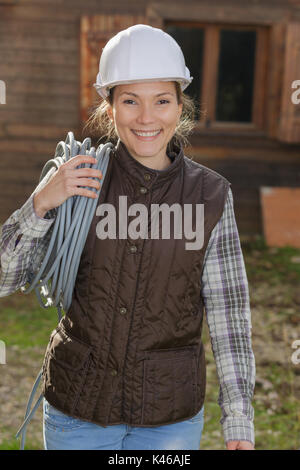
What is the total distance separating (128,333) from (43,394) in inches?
15.8

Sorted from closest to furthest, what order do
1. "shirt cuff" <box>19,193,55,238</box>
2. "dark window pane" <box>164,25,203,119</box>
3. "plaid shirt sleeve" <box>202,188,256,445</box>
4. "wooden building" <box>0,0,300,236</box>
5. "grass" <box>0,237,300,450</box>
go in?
"shirt cuff" <box>19,193,55,238</box>, "plaid shirt sleeve" <box>202,188,256,445</box>, "grass" <box>0,237,300,450</box>, "wooden building" <box>0,0,300,236</box>, "dark window pane" <box>164,25,203,119</box>

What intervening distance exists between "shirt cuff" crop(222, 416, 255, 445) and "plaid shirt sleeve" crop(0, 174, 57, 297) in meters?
0.77

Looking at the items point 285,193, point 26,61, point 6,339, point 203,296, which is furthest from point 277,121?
point 203,296

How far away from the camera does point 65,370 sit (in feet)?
5.91

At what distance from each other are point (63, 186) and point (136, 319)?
1.45ft

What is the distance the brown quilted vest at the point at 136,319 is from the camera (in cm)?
173

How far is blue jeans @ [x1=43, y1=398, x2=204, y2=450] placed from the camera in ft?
5.74

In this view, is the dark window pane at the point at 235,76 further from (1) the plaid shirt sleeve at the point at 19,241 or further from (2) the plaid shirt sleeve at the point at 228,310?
(1) the plaid shirt sleeve at the point at 19,241

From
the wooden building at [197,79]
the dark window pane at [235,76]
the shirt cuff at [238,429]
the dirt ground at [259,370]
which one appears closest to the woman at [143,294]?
the shirt cuff at [238,429]

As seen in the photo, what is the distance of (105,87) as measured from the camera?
182 cm

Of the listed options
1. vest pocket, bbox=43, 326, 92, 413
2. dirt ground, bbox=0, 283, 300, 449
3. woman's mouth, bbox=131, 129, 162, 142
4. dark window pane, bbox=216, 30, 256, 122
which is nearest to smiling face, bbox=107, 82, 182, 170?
woman's mouth, bbox=131, 129, 162, 142

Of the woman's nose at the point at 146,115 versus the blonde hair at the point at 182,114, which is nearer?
the woman's nose at the point at 146,115

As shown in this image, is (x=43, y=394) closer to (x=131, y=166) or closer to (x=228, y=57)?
(x=131, y=166)

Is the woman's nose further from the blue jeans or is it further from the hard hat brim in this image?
the blue jeans
